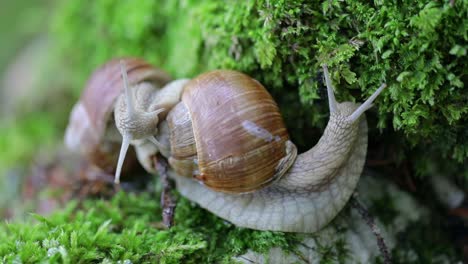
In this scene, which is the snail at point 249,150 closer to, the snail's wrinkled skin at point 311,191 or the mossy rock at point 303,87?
the snail's wrinkled skin at point 311,191

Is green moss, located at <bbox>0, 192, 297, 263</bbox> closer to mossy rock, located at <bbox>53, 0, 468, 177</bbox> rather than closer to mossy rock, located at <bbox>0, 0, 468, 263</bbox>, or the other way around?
mossy rock, located at <bbox>0, 0, 468, 263</bbox>

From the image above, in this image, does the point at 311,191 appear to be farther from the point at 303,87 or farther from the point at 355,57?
the point at 355,57

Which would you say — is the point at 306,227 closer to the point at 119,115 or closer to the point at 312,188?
the point at 312,188

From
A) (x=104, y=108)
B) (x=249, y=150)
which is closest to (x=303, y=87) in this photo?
(x=249, y=150)

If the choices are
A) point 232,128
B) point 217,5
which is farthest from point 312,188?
point 217,5

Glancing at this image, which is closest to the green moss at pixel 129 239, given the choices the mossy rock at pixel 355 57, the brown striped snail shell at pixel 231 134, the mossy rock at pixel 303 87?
the mossy rock at pixel 303 87
